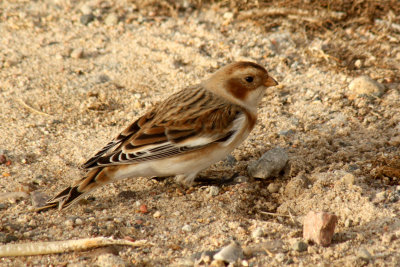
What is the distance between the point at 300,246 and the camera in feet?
12.0

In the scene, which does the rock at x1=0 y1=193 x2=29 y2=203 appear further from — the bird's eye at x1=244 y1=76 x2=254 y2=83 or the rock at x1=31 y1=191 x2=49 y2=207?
the bird's eye at x1=244 y1=76 x2=254 y2=83

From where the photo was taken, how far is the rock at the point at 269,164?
4.62m

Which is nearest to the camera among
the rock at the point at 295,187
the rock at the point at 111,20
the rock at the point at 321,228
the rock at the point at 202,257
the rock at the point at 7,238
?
the rock at the point at 202,257

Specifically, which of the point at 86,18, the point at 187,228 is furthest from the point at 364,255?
the point at 86,18

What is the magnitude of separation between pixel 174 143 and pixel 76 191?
812mm

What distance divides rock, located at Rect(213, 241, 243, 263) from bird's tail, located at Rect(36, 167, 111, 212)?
1180 millimetres

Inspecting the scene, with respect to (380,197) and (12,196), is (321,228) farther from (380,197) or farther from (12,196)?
(12,196)

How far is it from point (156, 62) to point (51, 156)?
1.83 m

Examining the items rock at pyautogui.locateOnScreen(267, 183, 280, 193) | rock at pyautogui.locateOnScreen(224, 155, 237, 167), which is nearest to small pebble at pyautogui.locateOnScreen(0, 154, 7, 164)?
rock at pyautogui.locateOnScreen(224, 155, 237, 167)

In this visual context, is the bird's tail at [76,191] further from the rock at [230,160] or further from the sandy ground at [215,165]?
the rock at [230,160]

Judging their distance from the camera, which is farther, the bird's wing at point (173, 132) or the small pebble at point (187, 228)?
the bird's wing at point (173, 132)

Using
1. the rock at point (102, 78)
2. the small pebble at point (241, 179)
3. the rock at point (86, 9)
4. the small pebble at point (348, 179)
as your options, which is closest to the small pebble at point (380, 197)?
the small pebble at point (348, 179)

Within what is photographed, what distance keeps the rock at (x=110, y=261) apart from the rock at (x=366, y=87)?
10.3 ft

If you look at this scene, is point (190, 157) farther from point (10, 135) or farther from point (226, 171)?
point (10, 135)
